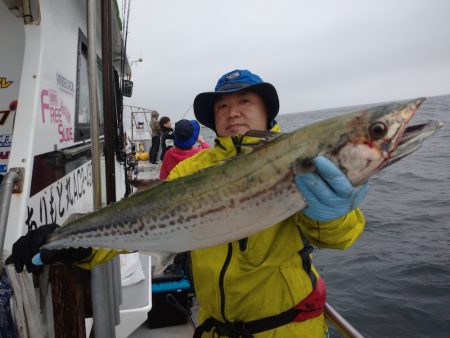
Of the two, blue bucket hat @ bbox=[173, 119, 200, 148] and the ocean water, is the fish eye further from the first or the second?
the ocean water

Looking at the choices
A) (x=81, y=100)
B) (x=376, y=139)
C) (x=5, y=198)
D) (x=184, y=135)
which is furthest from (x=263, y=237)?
(x=184, y=135)

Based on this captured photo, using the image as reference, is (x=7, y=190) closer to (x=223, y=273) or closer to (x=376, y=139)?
(x=223, y=273)

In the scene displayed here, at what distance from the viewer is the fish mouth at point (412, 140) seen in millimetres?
1687

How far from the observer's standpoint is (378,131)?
1.71 m

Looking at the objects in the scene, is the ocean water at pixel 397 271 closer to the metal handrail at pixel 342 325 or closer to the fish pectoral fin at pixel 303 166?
the metal handrail at pixel 342 325

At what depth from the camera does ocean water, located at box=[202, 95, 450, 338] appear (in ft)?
21.2

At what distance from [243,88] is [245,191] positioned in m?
1.01

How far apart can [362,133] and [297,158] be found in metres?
0.33

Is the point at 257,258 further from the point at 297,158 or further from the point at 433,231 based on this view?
the point at 433,231

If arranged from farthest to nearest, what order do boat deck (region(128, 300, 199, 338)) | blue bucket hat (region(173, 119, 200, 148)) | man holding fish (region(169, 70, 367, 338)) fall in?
blue bucket hat (region(173, 119, 200, 148)) → boat deck (region(128, 300, 199, 338)) → man holding fish (region(169, 70, 367, 338))

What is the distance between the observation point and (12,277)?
191 centimetres

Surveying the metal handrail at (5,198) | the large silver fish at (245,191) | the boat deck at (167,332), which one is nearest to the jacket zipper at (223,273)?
the large silver fish at (245,191)

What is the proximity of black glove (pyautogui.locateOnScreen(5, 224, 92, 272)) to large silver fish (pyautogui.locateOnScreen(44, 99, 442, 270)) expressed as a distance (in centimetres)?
7

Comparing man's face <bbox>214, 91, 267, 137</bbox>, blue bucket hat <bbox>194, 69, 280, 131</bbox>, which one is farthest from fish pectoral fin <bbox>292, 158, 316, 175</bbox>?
blue bucket hat <bbox>194, 69, 280, 131</bbox>
